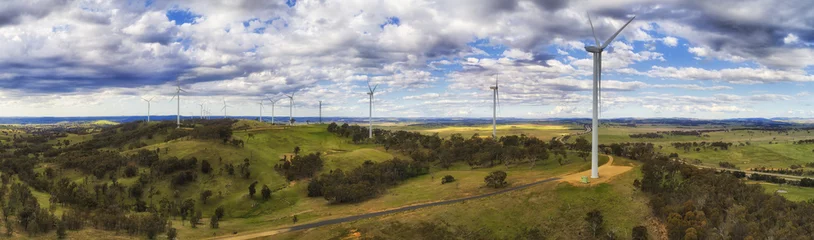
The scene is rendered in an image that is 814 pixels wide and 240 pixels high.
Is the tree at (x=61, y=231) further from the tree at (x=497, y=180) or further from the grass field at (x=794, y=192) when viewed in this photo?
the grass field at (x=794, y=192)

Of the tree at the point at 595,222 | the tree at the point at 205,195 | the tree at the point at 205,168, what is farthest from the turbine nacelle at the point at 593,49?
the tree at the point at 205,168

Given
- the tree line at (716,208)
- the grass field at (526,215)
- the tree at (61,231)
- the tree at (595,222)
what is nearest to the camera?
the tree at (61,231)

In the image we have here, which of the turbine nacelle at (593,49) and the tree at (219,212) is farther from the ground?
the turbine nacelle at (593,49)

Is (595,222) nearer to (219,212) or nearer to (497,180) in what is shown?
(497,180)

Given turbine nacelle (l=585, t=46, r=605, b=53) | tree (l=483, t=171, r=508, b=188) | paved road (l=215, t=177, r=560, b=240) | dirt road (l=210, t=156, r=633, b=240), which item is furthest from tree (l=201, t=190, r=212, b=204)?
turbine nacelle (l=585, t=46, r=605, b=53)

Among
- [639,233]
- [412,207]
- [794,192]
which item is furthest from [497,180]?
[794,192]

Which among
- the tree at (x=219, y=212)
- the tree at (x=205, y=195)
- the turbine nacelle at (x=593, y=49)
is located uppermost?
the turbine nacelle at (x=593, y=49)
